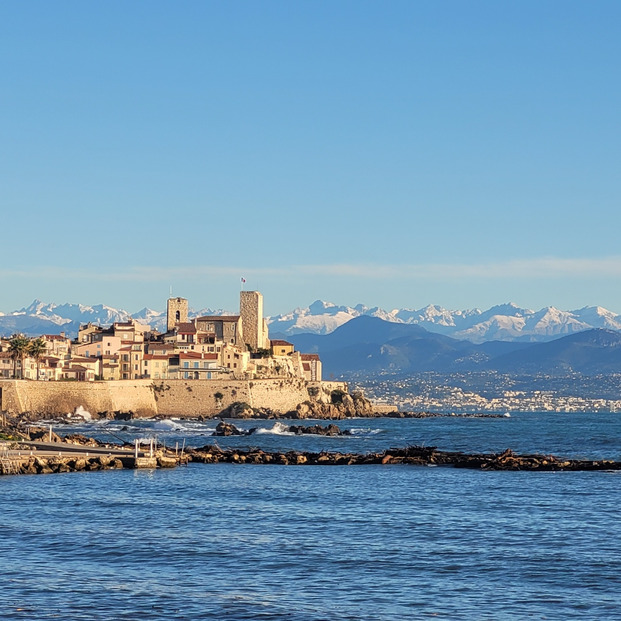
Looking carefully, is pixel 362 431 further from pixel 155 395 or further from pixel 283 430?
pixel 155 395

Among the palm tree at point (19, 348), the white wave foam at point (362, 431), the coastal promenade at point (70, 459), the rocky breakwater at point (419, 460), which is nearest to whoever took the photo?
the coastal promenade at point (70, 459)

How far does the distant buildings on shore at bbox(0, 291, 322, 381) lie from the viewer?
13275 centimetres

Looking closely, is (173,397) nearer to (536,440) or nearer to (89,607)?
(536,440)

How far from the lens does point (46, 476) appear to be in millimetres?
57469

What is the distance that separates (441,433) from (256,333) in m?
54.0

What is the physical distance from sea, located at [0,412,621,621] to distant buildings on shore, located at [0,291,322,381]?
74301 mm

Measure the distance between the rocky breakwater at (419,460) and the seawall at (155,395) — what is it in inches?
1842

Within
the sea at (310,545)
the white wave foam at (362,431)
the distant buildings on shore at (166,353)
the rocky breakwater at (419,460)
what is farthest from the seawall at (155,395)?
the sea at (310,545)

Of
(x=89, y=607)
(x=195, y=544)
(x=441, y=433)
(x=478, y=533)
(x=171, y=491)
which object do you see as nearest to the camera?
(x=89, y=607)

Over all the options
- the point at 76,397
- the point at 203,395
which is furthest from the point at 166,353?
the point at 76,397

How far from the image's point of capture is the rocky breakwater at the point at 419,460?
65875mm

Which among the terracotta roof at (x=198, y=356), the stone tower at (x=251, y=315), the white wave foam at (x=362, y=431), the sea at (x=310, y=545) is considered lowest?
the sea at (x=310, y=545)

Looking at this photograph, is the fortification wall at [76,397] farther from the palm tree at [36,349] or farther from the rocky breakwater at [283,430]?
the rocky breakwater at [283,430]

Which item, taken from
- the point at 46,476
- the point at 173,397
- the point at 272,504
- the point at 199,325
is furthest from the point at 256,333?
the point at 272,504
